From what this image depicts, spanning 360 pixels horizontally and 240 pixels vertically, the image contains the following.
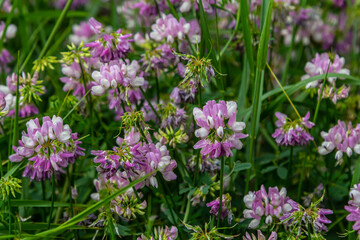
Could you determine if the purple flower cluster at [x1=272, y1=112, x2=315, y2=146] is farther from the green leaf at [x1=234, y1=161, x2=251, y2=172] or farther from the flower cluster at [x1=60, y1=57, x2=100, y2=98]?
the flower cluster at [x1=60, y1=57, x2=100, y2=98]

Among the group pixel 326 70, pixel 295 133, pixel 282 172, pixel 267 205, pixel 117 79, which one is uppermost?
pixel 117 79

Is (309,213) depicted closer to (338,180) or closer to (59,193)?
(338,180)

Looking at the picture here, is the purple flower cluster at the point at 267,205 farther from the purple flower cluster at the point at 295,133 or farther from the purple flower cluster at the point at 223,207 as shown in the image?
the purple flower cluster at the point at 295,133

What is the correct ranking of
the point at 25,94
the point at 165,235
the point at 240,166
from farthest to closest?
the point at 25,94, the point at 240,166, the point at 165,235

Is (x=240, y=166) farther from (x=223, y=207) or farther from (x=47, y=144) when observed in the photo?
(x=47, y=144)

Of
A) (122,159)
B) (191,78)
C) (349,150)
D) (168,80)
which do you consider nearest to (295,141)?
(349,150)

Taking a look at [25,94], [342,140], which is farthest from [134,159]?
[342,140]
